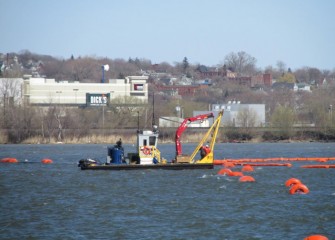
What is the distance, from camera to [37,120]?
143125mm

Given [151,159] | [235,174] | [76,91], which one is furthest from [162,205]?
[76,91]

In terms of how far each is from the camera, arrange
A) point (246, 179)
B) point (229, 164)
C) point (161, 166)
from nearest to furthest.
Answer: point (246, 179) → point (161, 166) → point (229, 164)

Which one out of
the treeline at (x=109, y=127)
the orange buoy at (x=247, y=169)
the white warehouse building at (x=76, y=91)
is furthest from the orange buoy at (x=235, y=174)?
the white warehouse building at (x=76, y=91)

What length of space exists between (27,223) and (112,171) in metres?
28.8

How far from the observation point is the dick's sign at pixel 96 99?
18925 centimetres

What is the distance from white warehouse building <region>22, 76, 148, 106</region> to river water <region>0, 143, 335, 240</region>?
379ft

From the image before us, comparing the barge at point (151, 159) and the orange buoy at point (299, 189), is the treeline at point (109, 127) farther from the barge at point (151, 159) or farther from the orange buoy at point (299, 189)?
the orange buoy at point (299, 189)

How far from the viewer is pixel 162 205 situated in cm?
4997

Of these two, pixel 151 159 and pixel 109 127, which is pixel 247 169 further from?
pixel 109 127

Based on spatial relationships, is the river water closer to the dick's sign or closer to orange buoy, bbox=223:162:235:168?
orange buoy, bbox=223:162:235:168

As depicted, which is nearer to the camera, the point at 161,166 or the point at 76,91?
the point at 161,166

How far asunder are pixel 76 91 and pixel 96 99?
4661 millimetres

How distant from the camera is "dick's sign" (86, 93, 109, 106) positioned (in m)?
189

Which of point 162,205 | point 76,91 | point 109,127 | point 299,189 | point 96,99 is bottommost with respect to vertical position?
point 162,205
